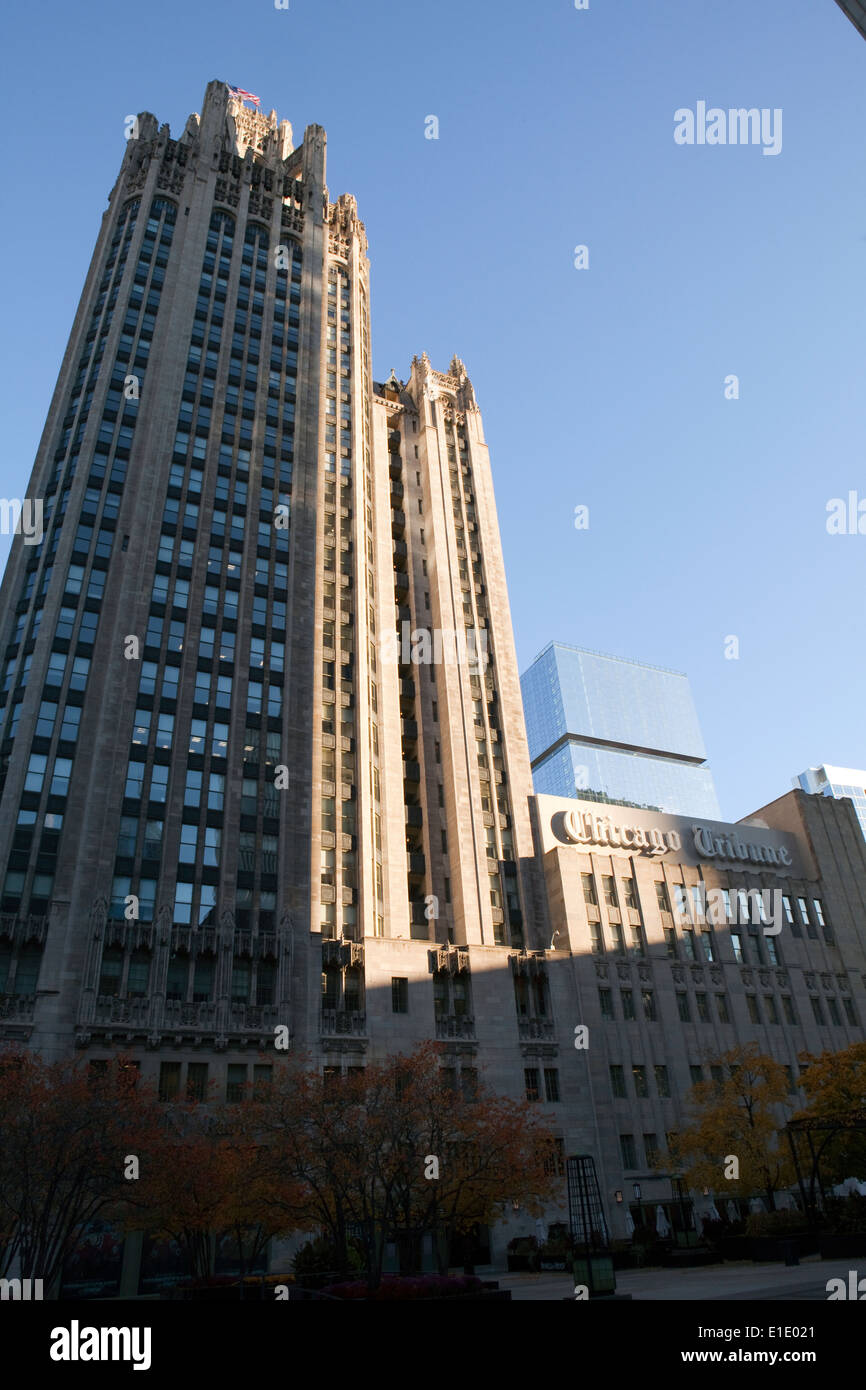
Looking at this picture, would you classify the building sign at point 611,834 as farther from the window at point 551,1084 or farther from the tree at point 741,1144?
the tree at point 741,1144

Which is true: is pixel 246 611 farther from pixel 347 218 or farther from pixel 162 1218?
pixel 347 218

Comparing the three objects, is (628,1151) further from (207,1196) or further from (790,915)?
(207,1196)

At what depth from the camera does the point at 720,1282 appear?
3095 cm

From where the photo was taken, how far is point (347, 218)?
108500mm

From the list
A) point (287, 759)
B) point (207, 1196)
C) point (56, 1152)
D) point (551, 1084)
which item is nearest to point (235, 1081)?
point (207, 1196)

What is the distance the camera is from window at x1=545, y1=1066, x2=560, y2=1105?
64.9 meters

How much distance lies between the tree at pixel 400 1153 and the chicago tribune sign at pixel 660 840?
35.9 meters

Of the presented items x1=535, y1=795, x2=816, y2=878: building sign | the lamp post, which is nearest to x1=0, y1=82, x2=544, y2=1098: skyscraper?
x1=535, y1=795, x2=816, y2=878: building sign

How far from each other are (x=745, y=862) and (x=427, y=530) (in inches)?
1880

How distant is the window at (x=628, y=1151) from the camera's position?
6456 cm

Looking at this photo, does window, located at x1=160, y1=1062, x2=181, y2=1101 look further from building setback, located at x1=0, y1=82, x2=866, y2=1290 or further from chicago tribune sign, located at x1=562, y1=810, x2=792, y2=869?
chicago tribune sign, located at x1=562, y1=810, x2=792, y2=869

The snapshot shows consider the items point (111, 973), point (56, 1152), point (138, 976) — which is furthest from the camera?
point (138, 976)

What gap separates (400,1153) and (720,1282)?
12629 millimetres
